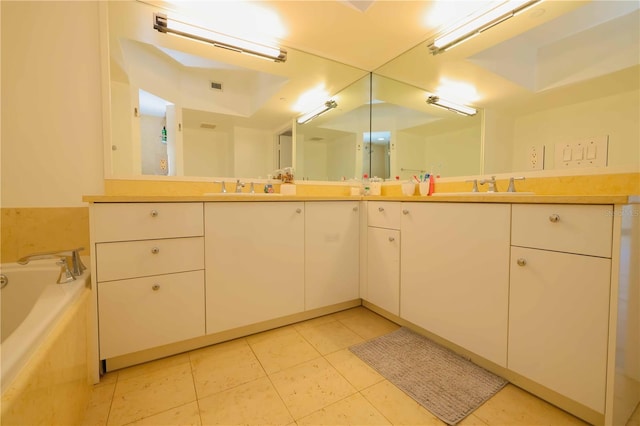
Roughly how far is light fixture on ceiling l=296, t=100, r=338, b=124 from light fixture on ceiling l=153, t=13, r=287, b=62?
0.47 meters

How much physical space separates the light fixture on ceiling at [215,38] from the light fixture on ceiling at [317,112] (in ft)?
1.53

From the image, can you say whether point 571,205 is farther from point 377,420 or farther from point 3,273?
point 3,273

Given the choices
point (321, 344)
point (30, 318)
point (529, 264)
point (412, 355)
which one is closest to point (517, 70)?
point (529, 264)

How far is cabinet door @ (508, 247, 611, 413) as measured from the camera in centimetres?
89

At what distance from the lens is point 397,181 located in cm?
233

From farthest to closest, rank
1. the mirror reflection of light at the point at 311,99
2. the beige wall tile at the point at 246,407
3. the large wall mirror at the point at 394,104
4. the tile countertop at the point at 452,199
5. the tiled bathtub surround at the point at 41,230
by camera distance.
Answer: the mirror reflection of light at the point at 311,99
the tiled bathtub surround at the point at 41,230
the large wall mirror at the point at 394,104
the beige wall tile at the point at 246,407
the tile countertop at the point at 452,199

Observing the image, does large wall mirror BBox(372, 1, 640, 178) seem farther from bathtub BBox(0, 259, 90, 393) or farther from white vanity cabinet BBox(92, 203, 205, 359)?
bathtub BBox(0, 259, 90, 393)

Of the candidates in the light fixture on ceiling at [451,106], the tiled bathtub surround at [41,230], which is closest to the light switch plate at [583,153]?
the light fixture on ceiling at [451,106]

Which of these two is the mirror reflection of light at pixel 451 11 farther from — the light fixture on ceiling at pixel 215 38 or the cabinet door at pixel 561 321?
the cabinet door at pixel 561 321

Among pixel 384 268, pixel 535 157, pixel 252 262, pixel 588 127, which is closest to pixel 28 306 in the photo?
pixel 252 262

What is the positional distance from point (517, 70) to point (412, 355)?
1740mm

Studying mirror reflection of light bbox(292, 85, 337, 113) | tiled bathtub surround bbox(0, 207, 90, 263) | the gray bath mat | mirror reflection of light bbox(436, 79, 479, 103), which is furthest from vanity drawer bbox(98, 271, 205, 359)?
mirror reflection of light bbox(436, 79, 479, 103)

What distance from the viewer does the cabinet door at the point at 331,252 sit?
68.3 inches

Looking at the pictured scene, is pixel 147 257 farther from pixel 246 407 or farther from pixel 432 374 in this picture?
pixel 432 374
